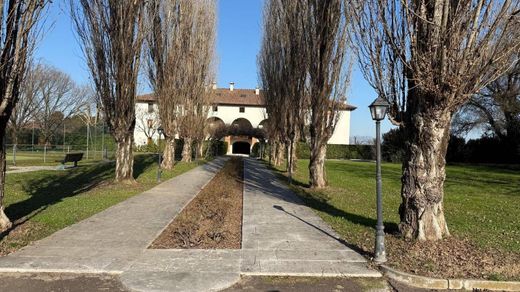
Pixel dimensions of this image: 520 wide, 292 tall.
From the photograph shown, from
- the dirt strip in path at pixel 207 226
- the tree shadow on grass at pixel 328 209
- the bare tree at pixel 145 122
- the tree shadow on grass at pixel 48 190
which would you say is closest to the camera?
the dirt strip in path at pixel 207 226

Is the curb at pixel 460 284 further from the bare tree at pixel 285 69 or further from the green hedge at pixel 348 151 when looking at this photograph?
the green hedge at pixel 348 151

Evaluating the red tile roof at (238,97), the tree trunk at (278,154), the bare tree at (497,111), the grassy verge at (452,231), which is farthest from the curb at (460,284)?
the red tile roof at (238,97)

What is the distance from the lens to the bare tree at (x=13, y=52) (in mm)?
7289

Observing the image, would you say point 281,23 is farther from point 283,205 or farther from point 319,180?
point 283,205

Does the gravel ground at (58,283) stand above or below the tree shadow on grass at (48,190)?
below

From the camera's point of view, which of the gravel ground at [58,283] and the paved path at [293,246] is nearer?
the gravel ground at [58,283]

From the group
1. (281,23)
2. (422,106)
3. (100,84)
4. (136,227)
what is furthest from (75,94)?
(422,106)

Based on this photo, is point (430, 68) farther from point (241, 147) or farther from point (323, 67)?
point (241, 147)

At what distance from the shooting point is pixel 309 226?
8.65 meters

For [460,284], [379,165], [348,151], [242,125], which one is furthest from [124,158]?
[348,151]

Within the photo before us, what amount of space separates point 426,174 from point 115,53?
37.2 ft

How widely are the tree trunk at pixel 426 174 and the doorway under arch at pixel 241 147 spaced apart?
5591 centimetres

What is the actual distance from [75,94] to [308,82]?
4506 cm

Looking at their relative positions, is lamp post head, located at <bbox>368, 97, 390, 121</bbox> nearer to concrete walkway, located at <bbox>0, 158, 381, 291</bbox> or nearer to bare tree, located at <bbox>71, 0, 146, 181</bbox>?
concrete walkway, located at <bbox>0, 158, 381, 291</bbox>
